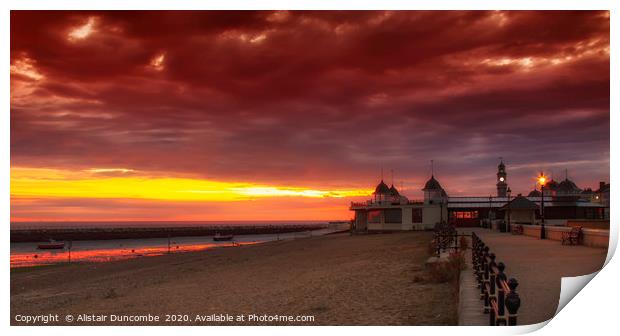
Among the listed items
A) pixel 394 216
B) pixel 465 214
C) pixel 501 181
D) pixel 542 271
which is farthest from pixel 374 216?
pixel 542 271

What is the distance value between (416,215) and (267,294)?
41.6 metres

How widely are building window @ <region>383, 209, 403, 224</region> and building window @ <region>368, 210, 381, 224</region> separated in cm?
91

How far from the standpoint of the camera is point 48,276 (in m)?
31.8

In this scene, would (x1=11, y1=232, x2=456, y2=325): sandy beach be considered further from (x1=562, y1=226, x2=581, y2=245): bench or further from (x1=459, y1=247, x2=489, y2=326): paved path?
(x1=562, y1=226, x2=581, y2=245): bench

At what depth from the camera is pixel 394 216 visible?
57938 mm

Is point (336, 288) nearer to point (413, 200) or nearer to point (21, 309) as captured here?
point (21, 309)

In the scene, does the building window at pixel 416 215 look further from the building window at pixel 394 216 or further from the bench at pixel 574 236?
the bench at pixel 574 236

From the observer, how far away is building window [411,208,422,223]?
5741 centimetres

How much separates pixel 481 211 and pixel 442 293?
48.4 meters

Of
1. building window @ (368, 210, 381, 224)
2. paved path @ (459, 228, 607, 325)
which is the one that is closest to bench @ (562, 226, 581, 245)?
paved path @ (459, 228, 607, 325)

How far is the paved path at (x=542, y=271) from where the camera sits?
10.9 meters

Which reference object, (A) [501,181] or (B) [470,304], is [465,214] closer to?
(A) [501,181]
